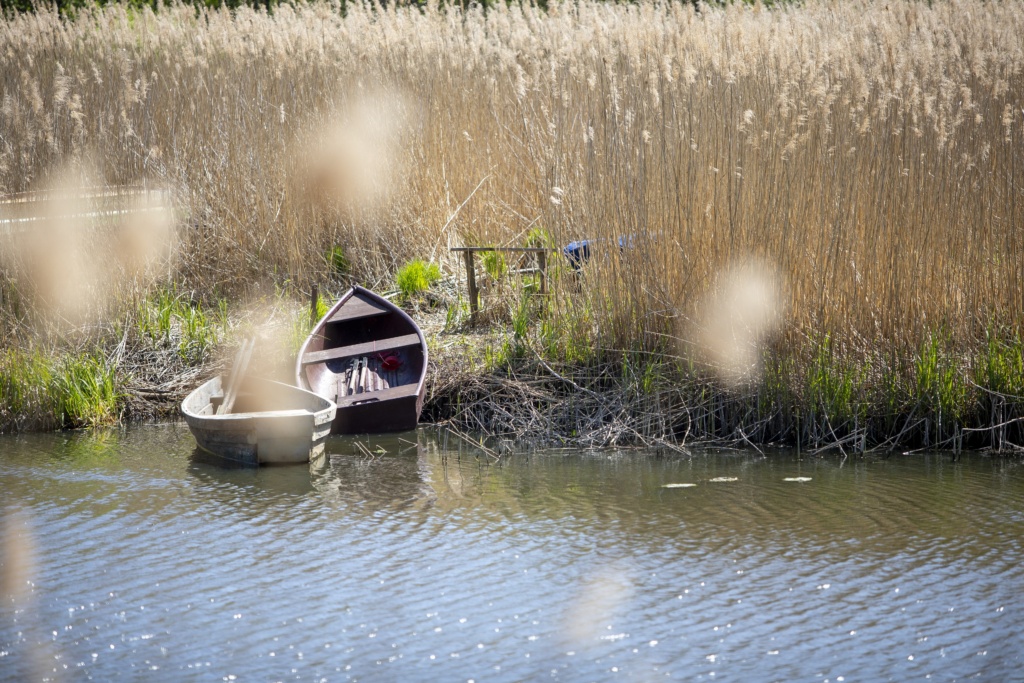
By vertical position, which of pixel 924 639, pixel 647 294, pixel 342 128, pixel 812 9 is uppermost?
pixel 812 9

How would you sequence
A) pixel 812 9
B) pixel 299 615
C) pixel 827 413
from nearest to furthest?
1. pixel 299 615
2. pixel 827 413
3. pixel 812 9

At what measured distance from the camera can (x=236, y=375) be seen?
23.1 ft

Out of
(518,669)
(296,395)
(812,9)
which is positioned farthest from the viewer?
(812,9)

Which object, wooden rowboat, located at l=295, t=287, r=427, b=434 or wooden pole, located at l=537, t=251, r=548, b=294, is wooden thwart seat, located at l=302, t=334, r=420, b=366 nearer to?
wooden rowboat, located at l=295, t=287, r=427, b=434

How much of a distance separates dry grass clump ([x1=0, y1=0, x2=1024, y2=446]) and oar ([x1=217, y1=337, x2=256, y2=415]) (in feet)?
3.92

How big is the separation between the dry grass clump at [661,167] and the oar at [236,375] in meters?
1.19

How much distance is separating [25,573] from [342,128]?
4.90 metres

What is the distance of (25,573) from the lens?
469 centimetres

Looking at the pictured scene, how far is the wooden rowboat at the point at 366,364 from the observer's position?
673 centimetres

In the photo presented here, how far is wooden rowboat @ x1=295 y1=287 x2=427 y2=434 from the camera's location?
6727mm

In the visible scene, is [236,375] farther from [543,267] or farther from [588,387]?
[588,387]

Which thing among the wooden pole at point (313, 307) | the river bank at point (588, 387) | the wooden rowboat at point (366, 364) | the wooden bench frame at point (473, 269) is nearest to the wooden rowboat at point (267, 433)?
the wooden rowboat at point (366, 364)

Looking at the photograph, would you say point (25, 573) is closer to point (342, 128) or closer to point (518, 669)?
point (518, 669)

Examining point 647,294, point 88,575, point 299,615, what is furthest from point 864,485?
point 88,575
